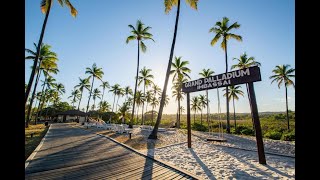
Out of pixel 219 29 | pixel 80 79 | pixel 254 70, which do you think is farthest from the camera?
pixel 80 79

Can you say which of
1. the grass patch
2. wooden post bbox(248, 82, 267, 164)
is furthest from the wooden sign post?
the grass patch

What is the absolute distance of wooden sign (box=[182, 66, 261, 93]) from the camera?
9.06 m

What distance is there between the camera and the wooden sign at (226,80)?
906cm

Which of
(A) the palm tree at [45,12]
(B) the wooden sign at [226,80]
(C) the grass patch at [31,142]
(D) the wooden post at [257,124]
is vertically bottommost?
(C) the grass patch at [31,142]

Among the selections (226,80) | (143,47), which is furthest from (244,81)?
(143,47)

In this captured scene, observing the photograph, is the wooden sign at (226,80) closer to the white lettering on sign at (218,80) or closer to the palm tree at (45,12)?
the white lettering on sign at (218,80)

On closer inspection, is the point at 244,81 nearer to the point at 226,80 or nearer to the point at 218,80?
the point at 226,80

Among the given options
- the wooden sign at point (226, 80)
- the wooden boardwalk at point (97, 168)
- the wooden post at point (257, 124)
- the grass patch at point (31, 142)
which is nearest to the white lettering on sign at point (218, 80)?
the wooden sign at point (226, 80)

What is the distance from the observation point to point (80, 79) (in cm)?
6016

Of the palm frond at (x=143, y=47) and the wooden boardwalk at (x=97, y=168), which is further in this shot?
the palm frond at (x=143, y=47)

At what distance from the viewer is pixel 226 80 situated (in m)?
10.4
